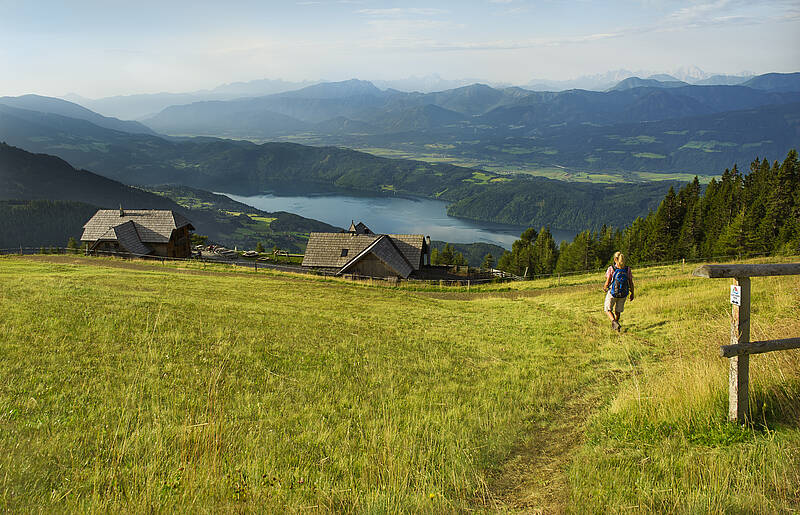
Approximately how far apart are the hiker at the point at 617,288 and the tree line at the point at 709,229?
34.9 m

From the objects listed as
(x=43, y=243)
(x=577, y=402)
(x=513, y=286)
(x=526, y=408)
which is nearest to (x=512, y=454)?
(x=526, y=408)

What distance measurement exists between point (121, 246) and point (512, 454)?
181 ft

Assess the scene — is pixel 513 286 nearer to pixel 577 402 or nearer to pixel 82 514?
pixel 577 402

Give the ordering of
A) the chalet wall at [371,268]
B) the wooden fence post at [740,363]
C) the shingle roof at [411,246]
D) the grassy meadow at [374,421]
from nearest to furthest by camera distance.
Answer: the grassy meadow at [374,421] < the wooden fence post at [740,363] < the chalet wall at [371,268] < the shingle roof at [411,246]

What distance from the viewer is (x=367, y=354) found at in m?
11.1

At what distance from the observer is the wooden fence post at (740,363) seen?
16.8 ft

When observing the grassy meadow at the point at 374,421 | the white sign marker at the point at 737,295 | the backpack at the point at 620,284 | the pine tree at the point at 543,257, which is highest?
the white sign marker at the point at 737,295

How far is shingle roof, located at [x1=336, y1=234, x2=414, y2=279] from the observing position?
43.5 metres

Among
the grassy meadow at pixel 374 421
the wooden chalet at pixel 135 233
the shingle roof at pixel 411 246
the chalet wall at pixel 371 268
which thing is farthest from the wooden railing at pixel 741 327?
the wooden chalet at pixel 135 233

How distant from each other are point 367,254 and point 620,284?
106 feet

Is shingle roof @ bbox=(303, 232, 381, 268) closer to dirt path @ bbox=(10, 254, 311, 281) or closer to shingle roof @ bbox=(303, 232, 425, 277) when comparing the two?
shingle roof @ bbox=(303, 232, 425, 277)

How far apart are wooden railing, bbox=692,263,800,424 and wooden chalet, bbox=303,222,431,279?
37.8 m

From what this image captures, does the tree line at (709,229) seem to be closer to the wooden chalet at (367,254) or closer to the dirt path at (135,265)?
the wooden chalet at (367,254)

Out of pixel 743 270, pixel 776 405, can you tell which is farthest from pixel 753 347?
pixel 776 405
